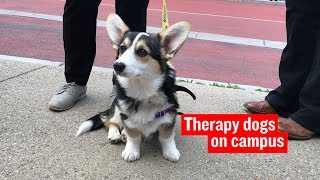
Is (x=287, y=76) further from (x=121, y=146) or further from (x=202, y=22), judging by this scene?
(x=202, y=22)

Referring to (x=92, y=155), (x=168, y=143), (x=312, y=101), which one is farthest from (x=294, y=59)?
(x=92, y=155)

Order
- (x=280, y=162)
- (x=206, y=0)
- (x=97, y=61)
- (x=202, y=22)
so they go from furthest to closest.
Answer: (x=206, y=0), (x=202, y=22), (x=97, y=61), (x=280, y=162)

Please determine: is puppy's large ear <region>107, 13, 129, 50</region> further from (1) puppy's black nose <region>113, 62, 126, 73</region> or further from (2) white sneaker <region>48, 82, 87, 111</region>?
(2) white sneaker <region>48, 82, 87, 111</region>

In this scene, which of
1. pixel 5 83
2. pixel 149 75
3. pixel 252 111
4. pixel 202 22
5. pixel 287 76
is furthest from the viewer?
pixel 202 22

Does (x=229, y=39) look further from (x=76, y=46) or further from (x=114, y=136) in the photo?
(x=114, y=136)

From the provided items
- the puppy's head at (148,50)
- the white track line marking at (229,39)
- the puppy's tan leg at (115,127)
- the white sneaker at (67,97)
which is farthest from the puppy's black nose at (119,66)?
the white track line marking at (229,39)

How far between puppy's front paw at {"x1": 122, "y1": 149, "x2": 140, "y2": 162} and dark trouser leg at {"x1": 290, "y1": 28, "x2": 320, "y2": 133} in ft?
4.43

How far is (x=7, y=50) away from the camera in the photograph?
21.3ft

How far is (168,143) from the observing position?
278cm

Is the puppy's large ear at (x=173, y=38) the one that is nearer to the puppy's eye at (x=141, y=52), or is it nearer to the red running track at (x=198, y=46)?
the puppy's eye at (x=141, y=52)

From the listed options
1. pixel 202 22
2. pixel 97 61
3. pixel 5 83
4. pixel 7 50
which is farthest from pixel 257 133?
pixel 202 22

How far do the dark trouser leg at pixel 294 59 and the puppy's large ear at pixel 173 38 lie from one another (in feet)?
3.52

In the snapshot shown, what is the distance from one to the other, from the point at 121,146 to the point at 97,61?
11.6ft

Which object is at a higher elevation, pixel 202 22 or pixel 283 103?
pixel 283 103
